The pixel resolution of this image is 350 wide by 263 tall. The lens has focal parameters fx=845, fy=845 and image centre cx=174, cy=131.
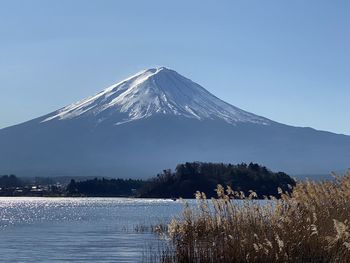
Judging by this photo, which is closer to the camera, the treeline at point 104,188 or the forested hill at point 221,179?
the forested hill at point 221,179

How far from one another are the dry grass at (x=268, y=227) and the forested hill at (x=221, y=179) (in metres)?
69.5

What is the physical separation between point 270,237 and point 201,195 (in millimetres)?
1919

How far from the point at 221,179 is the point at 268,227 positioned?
3062 inches

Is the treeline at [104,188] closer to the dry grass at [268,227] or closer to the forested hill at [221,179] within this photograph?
the forested hill at [221,179]

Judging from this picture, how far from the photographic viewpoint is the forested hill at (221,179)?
87.5 m

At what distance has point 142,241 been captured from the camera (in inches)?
1094

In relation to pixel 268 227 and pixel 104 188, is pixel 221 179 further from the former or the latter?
pixel 268 227

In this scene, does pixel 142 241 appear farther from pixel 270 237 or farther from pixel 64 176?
pixel 64 176

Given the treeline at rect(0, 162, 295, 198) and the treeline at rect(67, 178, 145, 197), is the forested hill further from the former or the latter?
the treeline at rect(67, 178, 145, 197)

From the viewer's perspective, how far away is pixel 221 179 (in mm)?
91250

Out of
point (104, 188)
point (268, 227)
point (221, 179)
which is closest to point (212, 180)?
point (221, 179)

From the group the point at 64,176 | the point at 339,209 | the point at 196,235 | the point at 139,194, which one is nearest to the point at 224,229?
the point at 196,235

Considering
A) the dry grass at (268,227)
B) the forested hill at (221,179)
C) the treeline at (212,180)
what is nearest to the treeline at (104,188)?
the treeline at (212,180)

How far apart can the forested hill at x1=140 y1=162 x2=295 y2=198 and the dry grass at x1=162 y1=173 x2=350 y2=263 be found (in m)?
69.5
